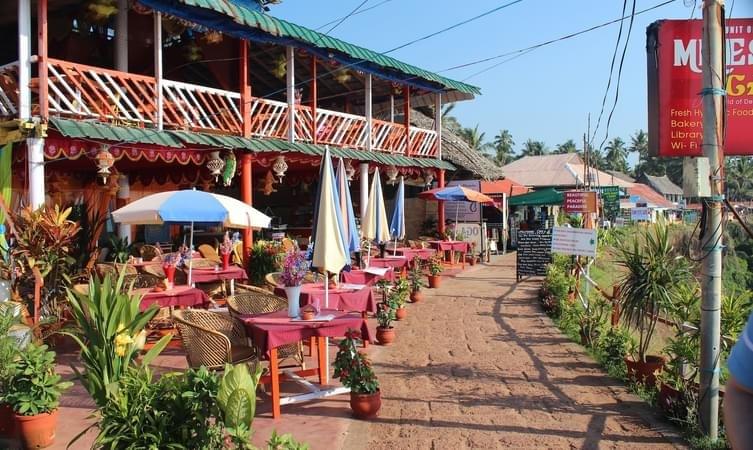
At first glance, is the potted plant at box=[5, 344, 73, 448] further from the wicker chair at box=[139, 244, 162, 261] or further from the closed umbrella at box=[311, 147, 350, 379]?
the wicker chair at box=[139, 244, 162, 261]

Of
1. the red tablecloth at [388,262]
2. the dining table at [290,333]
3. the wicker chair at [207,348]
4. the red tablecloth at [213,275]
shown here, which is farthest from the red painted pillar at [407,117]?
the wicker chair at [207,348]

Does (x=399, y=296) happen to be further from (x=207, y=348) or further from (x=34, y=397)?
(x=34, y=397)

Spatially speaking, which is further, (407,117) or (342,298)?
(407,117)

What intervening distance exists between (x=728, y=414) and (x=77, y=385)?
606 cm

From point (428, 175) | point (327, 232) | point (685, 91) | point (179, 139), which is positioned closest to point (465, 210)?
point (428, 175)

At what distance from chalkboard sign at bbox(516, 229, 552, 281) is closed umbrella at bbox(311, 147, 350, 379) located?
27.6 ft

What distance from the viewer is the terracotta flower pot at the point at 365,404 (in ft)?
16.0

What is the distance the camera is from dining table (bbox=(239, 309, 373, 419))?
4934 millimetres

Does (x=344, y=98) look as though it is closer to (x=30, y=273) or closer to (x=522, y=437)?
(x=30, y=273)

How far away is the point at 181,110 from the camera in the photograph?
10.1 metres

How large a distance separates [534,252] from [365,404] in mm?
9424

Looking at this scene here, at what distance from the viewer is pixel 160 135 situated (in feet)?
31.1

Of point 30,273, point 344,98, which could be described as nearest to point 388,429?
point 30,273

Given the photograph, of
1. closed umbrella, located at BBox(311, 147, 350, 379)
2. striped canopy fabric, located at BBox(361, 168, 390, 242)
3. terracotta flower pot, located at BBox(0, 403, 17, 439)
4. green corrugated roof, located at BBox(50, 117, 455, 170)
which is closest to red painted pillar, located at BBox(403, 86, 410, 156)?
green corrugated roof, located at BBox(50, 117, 455, 170)
